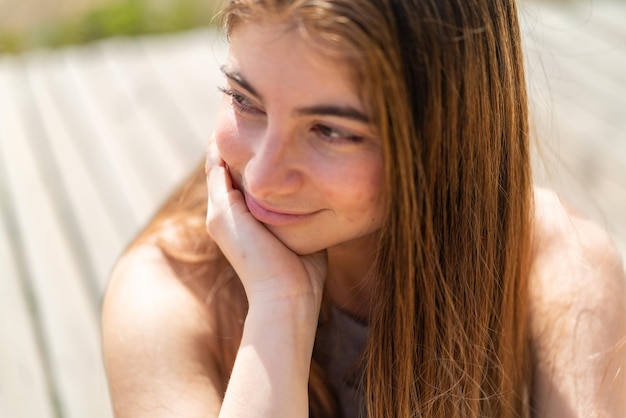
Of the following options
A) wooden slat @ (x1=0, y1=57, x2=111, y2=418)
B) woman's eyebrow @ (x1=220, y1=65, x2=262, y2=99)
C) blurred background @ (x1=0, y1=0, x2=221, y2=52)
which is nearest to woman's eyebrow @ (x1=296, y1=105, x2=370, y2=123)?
woman's eyebrow @ (x1=220, y1=65, x2=262, y2=99)

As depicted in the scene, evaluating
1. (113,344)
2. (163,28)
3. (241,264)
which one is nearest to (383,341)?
(241,264)

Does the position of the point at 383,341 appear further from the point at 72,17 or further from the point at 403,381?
the point at 72,17

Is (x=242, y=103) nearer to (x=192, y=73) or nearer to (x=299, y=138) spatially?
(x=299, y=138)

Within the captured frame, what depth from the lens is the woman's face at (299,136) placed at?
158cm

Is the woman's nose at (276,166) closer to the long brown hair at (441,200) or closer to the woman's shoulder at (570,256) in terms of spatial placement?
the long brown hair at (441,200)

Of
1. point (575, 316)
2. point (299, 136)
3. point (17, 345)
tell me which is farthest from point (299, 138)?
point (17, 345)

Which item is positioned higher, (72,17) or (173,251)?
(173,251)

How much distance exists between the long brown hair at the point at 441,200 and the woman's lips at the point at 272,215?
0.16m

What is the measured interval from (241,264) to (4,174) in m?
2.25

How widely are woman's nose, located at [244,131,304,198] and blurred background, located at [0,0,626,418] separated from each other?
0.68m

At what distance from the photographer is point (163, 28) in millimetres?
6078

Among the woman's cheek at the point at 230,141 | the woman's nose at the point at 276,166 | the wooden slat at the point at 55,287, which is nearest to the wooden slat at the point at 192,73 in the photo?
the wooden slat at the point at 55,287

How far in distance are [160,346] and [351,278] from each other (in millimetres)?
488

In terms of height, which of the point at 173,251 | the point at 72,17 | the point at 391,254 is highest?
the point at 391,254
